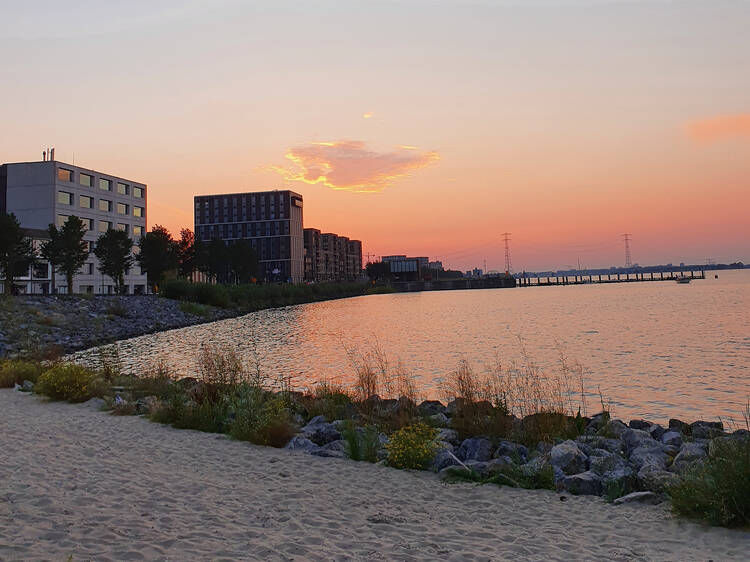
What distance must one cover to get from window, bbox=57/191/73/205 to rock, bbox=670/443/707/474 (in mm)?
99886

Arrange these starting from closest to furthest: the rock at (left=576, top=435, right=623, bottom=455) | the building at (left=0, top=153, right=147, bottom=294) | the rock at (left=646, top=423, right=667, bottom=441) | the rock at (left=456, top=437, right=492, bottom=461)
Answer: the rock at (left=456, top=437, right=492, bottom=461), the rock at (left=576, top=435, right=623, bottom=455), the rock at (left=646, top=423, right=667, bottom=441), the building at (left=0, top=153, right=147, bottom=294)

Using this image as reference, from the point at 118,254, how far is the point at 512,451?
74156mm

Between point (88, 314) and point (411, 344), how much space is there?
92.3 feet

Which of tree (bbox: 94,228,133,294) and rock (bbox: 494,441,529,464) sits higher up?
tree (bbox: 94,228,133,294)

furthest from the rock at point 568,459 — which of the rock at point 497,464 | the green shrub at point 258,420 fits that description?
the green shrub at point 258,420

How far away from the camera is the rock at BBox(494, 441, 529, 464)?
383 inches

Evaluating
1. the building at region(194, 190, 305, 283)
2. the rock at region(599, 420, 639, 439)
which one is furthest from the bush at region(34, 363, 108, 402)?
the building at region(194, 190, 305, 283)

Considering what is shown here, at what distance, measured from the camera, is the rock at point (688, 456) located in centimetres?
879

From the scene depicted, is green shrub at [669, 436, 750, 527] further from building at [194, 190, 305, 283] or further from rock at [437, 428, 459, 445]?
building at [194, 190, 305, 283]

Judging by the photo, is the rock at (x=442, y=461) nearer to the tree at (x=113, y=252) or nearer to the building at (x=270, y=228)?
the tree at (x=113, y=252)

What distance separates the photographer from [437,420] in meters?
12.5

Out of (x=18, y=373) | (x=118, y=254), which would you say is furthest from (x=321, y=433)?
(x=118, y=254)

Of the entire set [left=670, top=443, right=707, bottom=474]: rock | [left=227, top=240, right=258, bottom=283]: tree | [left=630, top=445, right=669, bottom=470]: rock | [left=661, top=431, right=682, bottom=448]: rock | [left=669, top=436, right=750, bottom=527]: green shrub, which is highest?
[left=227, top=240, right=258, bottom=283]: tree

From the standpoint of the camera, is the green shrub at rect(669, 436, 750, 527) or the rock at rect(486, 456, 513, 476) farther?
the rock at rect(486, 456, 513, 476)
